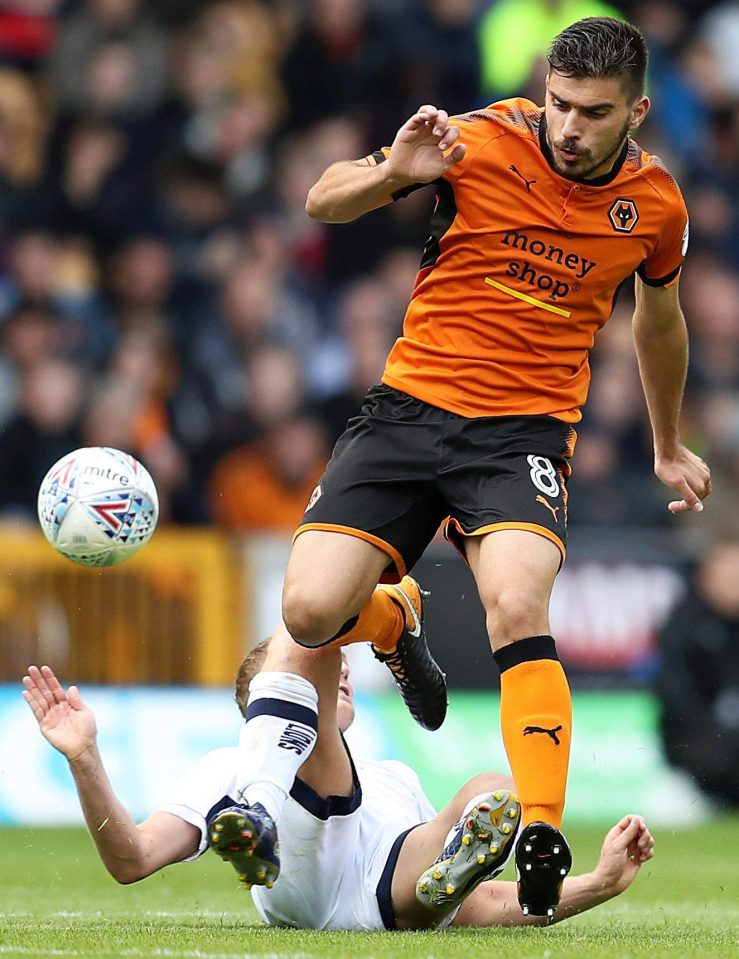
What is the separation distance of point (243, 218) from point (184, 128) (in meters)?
0.74

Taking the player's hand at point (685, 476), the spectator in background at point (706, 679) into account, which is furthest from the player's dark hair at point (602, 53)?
the spectator in background at point (706, 679)

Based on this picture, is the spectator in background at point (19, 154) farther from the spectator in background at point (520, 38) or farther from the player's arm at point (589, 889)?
the player's arm at point (589, 889)

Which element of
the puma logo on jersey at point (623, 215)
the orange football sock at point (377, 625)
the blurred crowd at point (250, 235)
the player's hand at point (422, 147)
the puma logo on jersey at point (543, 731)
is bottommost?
the blurred crowd at point (250, 235)

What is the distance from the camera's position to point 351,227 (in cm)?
1225

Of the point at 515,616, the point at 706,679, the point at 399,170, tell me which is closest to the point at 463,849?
the point at 515,616

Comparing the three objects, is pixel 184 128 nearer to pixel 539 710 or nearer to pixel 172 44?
pixel 172 44

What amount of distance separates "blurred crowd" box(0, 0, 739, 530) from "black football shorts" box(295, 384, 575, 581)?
5.33 meters

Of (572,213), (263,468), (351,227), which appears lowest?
(263,468)

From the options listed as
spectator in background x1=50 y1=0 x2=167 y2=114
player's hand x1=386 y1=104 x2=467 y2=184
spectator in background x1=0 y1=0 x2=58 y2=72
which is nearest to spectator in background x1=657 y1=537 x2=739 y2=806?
spectator in background x1=50 y1=0 x2=167 y2=114

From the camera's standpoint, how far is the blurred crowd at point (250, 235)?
35.1 ft

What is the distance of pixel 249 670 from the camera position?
5.57 metres

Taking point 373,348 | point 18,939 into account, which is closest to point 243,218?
point 373,348

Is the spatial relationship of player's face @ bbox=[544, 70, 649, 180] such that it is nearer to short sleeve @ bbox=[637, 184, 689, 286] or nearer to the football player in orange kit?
the football player in orange kit

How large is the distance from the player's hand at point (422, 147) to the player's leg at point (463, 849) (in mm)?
1687
